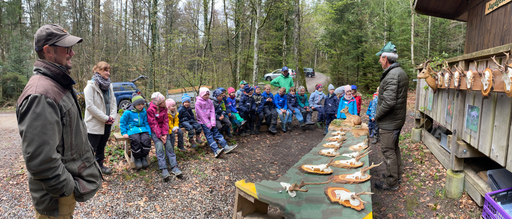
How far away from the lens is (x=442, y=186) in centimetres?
371

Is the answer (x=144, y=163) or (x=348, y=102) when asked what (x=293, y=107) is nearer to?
(x=348, y=102)

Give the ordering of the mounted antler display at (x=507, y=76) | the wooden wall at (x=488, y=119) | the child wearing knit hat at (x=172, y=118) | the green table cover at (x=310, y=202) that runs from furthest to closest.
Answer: the child wearing knit hat at (x=172, y=118)
the wooden wall at (x=488, y=119)
the green table cover at (x=310, y=202)
the mounted antler display at (x=507, y=76)

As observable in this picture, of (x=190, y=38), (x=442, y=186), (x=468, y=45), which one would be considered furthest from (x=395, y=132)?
(x=190, y=38)

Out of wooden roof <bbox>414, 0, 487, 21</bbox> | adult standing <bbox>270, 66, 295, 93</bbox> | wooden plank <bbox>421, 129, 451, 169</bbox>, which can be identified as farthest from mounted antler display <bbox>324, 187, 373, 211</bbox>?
adult standing <bbox>270, 66, 295, 93</bbox>

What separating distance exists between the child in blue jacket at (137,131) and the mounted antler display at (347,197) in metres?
3.22

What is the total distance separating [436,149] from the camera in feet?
14.8

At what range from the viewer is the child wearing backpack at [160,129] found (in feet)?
14.4

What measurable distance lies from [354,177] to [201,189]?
2.41m

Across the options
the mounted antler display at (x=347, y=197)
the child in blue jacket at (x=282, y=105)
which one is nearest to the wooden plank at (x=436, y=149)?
the mounted antler display at (x=347, y=197)

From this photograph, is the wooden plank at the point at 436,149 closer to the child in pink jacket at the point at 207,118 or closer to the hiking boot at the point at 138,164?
the child in pink jacket at the point at 207,118

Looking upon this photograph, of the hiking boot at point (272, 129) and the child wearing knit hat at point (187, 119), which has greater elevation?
the child wearing knit hat at point (187, 119)

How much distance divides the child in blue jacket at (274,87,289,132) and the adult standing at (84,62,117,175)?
479cm

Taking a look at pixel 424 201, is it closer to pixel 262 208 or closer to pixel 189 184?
pixel 262 208

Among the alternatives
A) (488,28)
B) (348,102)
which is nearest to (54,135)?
(488,28)
